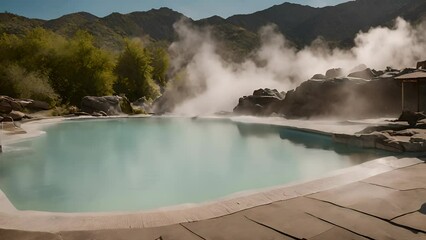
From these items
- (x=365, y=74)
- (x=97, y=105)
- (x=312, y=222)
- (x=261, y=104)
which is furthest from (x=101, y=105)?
(x=312, y=222)

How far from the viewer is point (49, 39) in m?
24.8

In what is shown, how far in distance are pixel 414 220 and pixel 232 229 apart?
1.75 meters

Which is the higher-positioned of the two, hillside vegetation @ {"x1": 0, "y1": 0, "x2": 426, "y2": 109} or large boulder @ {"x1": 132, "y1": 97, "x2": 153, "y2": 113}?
hillside vegetation @ {"x1": 0, "y1": 0, "x2": 426, "y2": 109}

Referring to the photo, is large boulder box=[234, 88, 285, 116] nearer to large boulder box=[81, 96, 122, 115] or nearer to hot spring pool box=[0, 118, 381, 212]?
hot spring pool box=[0, 118, 381, 212]

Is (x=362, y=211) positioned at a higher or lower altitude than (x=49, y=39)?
lower

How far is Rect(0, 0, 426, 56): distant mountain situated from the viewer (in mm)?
80544

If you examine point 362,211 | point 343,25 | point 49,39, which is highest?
point 343,25

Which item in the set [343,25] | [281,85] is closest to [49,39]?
[281,85]

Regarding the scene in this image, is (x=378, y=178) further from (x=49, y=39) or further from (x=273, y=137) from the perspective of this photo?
(x=49, y=39)

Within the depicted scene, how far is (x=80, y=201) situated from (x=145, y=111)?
65.2ft

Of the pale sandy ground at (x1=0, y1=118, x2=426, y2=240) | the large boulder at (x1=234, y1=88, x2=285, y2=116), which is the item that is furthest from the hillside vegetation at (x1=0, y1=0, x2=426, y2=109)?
the pale sandy ground at (x1=0, y1=118, x2=426, y2=240)

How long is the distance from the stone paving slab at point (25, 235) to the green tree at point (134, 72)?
97.3ft

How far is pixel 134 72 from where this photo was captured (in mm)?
33219

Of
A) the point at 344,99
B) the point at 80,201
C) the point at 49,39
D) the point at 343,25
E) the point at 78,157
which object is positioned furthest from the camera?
the point at 343,25
